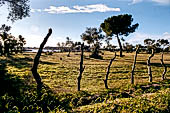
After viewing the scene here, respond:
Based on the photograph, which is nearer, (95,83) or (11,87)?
(11,87)

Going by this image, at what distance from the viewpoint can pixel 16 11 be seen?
28.6 metres

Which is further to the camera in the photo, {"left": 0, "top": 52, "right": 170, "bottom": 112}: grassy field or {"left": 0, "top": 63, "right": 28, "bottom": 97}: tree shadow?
{"left": 0, "top": 63, "right": 28, "bottom": 97}: tree shadow

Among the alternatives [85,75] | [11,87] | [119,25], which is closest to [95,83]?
[85,75]

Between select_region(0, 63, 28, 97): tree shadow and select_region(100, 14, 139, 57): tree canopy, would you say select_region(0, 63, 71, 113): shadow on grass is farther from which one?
select_region(100, 14, 139, 57): tree canopy

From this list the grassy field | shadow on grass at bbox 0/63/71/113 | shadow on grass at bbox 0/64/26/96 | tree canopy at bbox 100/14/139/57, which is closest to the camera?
shadow on grass at bbox 0/63/71/113

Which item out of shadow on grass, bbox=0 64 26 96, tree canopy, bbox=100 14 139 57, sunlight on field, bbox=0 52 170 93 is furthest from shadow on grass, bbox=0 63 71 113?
tree canopy, bbox=100 14 139 57

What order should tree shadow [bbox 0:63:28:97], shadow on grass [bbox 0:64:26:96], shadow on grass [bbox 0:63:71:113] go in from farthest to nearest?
shadow on grass [bbox 0:64:26:96], tree shadow [bbox 0:63:28:97], shadow on grass [bbox 0:63:71:113]

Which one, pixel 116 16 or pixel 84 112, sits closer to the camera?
pixel 84 112

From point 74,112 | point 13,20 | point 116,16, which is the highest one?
point 116,16

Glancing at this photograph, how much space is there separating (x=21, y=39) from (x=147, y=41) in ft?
261

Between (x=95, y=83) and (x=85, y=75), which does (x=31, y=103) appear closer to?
(x=95, y=83)

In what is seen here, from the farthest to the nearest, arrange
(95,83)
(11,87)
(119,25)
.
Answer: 1. (119,25)
2. (95,83)
3. (11,87)

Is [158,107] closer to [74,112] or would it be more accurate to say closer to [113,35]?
[74,112]

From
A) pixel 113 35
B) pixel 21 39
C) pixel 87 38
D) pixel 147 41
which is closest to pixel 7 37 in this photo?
pixel 21 39
